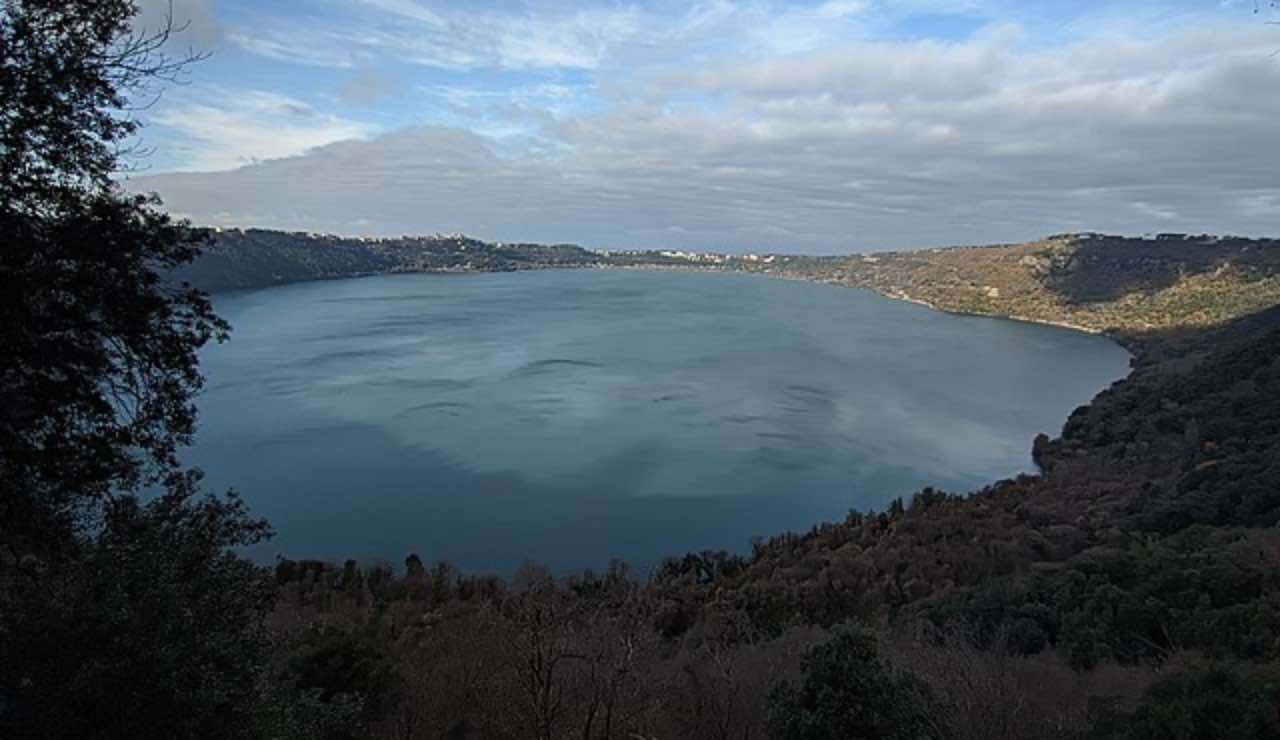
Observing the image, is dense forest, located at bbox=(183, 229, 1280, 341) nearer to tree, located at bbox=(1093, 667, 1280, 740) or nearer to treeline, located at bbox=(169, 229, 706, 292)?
treeline, located at bbox=(169, 229, 706, 292)

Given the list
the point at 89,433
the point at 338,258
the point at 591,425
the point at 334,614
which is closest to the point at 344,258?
the point at 338,258

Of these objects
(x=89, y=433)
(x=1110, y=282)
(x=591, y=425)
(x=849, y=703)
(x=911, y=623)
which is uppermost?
(x=1110, y=282)

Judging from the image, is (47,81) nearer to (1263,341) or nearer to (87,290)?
(87,290)

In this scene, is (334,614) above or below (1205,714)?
below

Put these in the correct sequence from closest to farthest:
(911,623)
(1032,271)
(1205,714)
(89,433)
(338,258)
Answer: (89,433)
(1205,714)
(911,623)
(1032,271)
(338,258)

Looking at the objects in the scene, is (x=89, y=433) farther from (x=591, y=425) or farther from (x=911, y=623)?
(x=591, y=425)

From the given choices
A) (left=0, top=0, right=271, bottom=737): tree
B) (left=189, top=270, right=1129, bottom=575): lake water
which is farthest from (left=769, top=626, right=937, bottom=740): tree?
(left=189, top=270, right=1129, bottom=575): lake water

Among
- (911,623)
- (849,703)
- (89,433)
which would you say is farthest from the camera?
(911,623)
